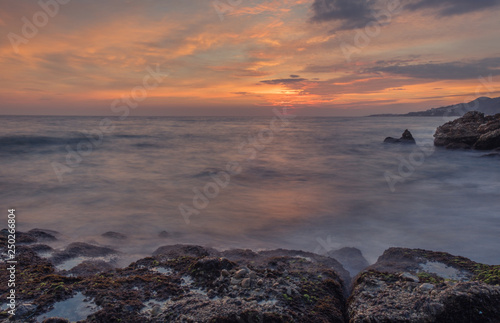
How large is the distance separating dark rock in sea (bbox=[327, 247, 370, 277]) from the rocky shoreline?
650mm

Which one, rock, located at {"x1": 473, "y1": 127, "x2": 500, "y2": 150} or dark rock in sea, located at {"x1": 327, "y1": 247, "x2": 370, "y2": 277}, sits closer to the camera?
dark rock in sea, located at {"x1": 327, "y1": 247, "x2": 370, "y2": 277}

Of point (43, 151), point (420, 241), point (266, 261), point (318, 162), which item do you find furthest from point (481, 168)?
point (43, 151)

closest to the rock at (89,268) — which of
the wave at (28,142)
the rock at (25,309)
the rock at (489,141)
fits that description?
the rock at (25,309)

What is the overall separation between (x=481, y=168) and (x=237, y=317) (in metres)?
16.8

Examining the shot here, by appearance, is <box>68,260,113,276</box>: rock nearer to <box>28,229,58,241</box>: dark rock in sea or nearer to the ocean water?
the ocean water

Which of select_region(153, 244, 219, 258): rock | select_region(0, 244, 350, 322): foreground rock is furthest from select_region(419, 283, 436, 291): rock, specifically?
select_region(153, 244, 219, 258): rock

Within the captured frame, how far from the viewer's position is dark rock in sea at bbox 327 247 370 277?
15.5 ft

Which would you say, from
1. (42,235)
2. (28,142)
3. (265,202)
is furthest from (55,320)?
(28,142)

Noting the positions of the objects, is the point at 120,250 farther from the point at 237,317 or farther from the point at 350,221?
the point at 350,221

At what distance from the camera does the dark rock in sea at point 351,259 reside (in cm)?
472

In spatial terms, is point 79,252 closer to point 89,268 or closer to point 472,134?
point 89,268

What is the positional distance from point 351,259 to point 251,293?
9.24ft

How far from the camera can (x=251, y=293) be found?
2.98 meters

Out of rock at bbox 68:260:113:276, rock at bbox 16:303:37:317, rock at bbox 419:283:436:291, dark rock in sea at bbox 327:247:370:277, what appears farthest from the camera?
dark rock in sea at bbox 327:247:370:277
